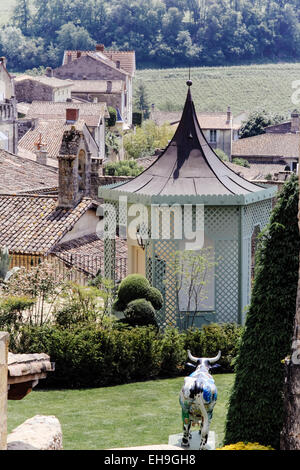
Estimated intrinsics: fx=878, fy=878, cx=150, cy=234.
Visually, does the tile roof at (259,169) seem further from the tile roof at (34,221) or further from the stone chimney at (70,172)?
the tile roof at (34,221)

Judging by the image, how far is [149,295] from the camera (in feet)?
52.2

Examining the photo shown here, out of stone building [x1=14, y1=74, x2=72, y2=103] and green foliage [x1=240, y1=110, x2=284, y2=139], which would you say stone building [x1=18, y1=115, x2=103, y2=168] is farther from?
green foliage [x1=240, y1=110, x2=284, y2=139]

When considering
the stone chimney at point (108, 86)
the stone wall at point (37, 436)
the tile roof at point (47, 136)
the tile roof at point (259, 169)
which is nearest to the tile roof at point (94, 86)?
the stone chimney at point (108, 86)

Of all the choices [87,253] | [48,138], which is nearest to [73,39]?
[48,138]

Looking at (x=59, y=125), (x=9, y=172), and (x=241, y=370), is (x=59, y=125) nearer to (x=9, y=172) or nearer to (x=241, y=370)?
(x=9, y=172)

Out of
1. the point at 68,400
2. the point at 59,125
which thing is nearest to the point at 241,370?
the point at 68,400

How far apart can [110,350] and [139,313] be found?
1.36 meters

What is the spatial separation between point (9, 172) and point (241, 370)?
24287 millimetres

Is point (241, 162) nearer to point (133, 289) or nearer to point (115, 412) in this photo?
point (133, 289)

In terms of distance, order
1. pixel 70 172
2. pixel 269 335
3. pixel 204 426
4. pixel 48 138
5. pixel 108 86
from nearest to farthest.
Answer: pixel 269 335, pixel 204 426, pixel 70 172, pixel 48 138, pixel 108 86

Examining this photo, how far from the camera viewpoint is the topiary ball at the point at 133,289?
15836 millimetres

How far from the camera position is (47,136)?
62188 mm

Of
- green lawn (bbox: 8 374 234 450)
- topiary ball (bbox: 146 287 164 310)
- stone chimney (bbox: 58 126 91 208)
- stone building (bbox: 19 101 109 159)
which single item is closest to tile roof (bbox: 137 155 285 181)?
stone building (bbox: 19 101 109 159)

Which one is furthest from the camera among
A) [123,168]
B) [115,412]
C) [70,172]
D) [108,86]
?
[108,86]
